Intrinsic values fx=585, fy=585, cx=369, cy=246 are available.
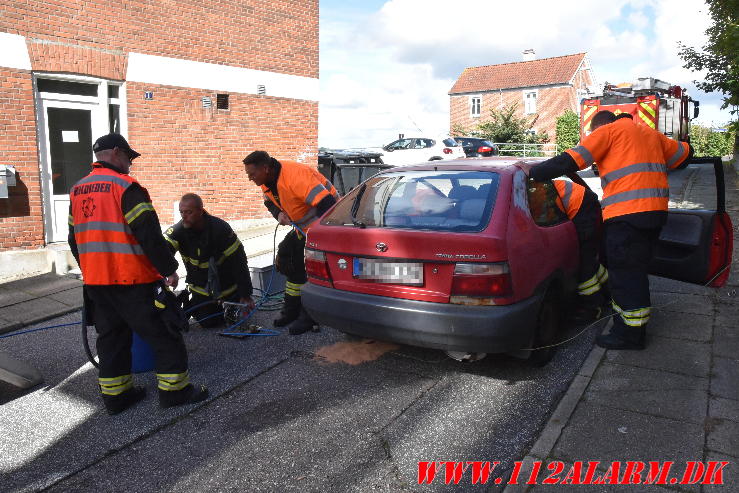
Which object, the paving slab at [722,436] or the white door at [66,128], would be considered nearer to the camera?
the paving slab at [722,436]

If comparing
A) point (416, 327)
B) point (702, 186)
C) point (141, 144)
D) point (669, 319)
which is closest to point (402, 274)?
point (416, 327)

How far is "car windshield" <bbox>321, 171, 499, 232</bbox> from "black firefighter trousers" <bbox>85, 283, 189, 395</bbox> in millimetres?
1407

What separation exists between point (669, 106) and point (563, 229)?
15.4m

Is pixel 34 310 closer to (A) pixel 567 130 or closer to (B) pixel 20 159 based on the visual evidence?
(B) pixel 20 159

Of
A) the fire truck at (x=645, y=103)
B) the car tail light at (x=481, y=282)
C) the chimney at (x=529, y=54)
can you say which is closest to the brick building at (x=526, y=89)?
the chimney at (x=529, y=54)

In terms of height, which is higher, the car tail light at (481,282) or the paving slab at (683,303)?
the car tail light at (481,282)

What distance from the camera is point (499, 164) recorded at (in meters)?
4.38

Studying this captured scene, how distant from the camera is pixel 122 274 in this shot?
11.9ft

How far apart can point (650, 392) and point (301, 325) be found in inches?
113

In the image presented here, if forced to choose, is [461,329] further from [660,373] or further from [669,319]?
[669,319]

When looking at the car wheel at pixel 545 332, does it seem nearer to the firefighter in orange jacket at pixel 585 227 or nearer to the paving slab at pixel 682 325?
the firefighter in orange jacket at pixel 585 227

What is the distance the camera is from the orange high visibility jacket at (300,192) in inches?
208

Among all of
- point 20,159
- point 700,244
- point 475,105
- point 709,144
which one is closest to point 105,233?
point 700,244

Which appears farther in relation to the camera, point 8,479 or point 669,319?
point 669,319
